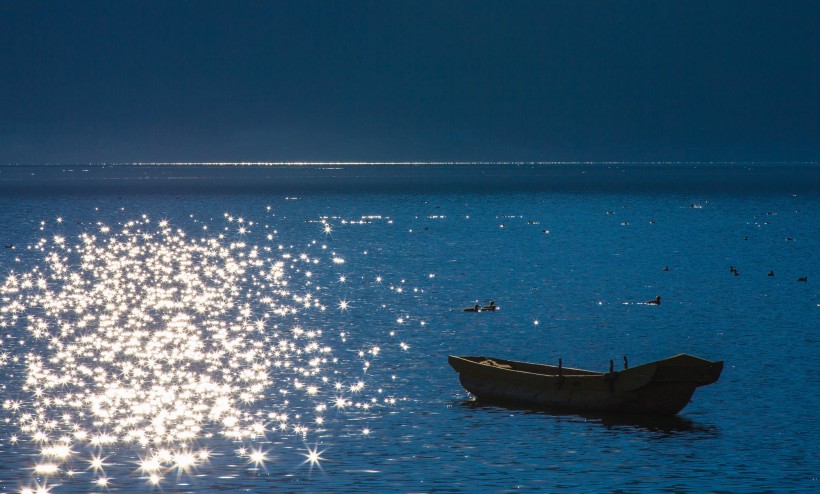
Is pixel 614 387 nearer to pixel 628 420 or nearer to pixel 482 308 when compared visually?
pixel 628 420

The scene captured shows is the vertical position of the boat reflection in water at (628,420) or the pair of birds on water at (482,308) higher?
the pair of birds on water at (482,308)

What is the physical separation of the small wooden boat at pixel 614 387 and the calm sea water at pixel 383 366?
2.19 feet

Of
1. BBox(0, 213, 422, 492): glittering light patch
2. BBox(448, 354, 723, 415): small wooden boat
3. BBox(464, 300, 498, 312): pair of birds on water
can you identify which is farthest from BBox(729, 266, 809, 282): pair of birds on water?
BBox(448, 354, 723, 415): small wooden boat

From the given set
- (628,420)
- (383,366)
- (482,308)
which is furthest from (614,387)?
(482,308)

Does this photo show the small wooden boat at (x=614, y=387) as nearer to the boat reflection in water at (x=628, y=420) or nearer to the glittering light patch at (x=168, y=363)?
the boat reflection in water at (x=628, y=420)

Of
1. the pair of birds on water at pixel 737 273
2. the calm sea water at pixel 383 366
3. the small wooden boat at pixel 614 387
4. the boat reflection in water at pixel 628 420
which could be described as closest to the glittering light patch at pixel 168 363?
the calm sea water at pixel 383 366

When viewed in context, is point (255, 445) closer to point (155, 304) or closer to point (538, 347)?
point (538, 347)

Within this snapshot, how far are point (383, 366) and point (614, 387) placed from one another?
12.8 m

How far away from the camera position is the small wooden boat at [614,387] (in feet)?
128

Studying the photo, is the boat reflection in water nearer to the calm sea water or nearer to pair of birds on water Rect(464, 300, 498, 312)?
the calm sea water

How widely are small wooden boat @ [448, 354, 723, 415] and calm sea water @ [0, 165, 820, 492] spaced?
2.19ft

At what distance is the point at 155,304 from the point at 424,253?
42.8 m

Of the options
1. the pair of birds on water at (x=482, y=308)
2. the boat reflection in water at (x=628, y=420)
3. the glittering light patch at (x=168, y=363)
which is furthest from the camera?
the pair of birds on water at (x=482, y=308)

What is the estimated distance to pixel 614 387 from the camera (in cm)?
3938
